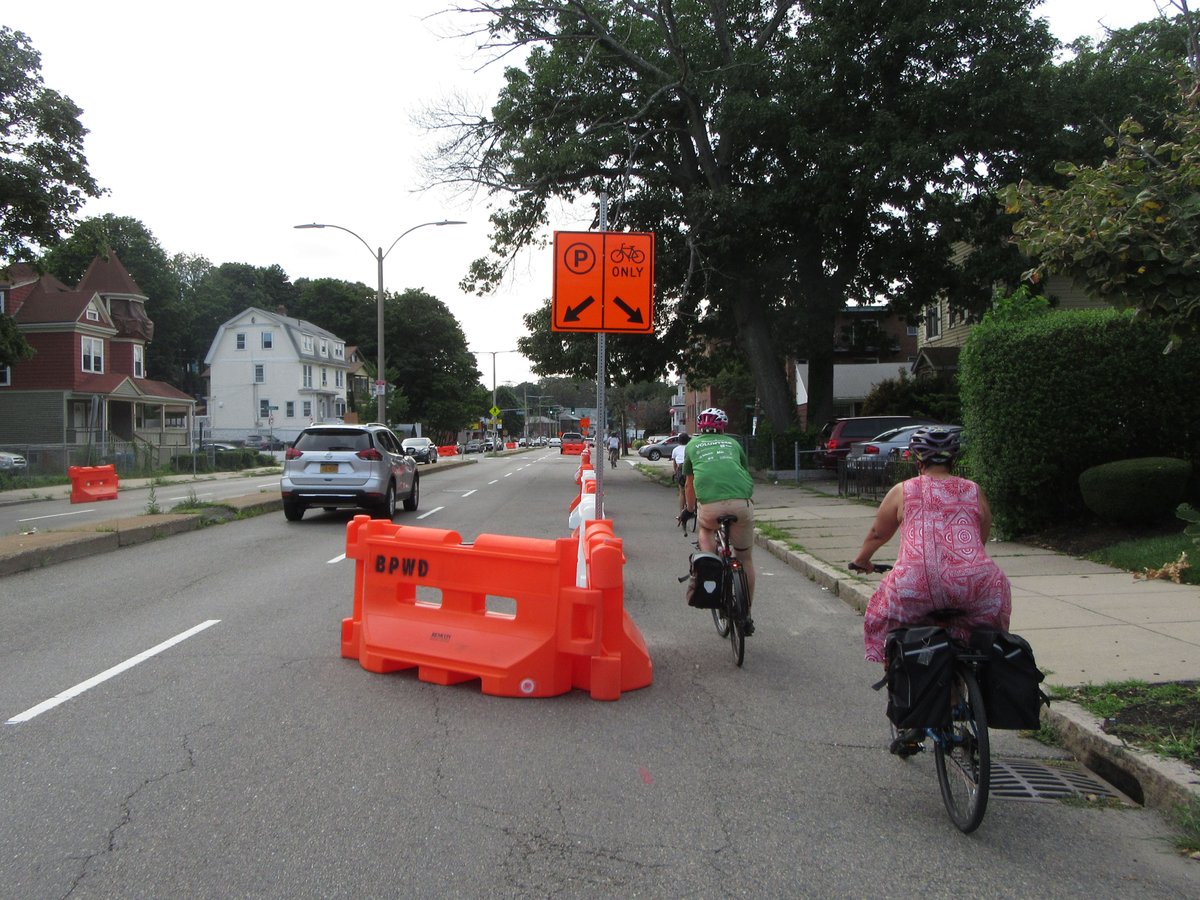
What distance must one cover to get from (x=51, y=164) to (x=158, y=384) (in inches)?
1409

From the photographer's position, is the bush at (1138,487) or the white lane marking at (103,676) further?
the bush at (1138,487)

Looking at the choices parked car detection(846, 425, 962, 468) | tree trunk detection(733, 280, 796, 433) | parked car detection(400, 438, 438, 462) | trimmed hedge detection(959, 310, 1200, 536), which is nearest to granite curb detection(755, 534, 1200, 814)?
trimmed hedge detection(959, 310, 1200, 536)

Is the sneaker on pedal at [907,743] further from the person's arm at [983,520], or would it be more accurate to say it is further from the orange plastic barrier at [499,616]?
the orange plastic barrier at [499,616]

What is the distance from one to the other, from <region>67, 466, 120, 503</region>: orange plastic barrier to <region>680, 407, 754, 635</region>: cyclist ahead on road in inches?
833

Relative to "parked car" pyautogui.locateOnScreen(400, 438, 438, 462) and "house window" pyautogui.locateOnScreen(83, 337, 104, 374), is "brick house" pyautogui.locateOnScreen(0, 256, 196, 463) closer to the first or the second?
"house window" pyautogui.locateOnScreen(83, 337, 104, 374)

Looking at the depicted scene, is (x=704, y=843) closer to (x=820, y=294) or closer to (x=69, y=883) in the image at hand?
(x=69, y=883)

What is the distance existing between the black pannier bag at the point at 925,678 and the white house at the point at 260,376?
68576 millimetres

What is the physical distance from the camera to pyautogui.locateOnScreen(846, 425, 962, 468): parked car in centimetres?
2144

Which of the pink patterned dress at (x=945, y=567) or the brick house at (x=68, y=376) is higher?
the brick house at (x=68, y=376)

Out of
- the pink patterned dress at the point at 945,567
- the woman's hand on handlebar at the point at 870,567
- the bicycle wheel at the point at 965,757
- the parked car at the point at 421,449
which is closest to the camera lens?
the bicycle wheel at the point at 965,757

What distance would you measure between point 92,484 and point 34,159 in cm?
806

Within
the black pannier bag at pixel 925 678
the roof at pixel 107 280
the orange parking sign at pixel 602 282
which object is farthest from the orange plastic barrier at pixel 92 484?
the roof at pixel 107 280

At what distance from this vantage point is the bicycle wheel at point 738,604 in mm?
6871

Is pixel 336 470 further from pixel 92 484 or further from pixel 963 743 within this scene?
pixel 963 743
